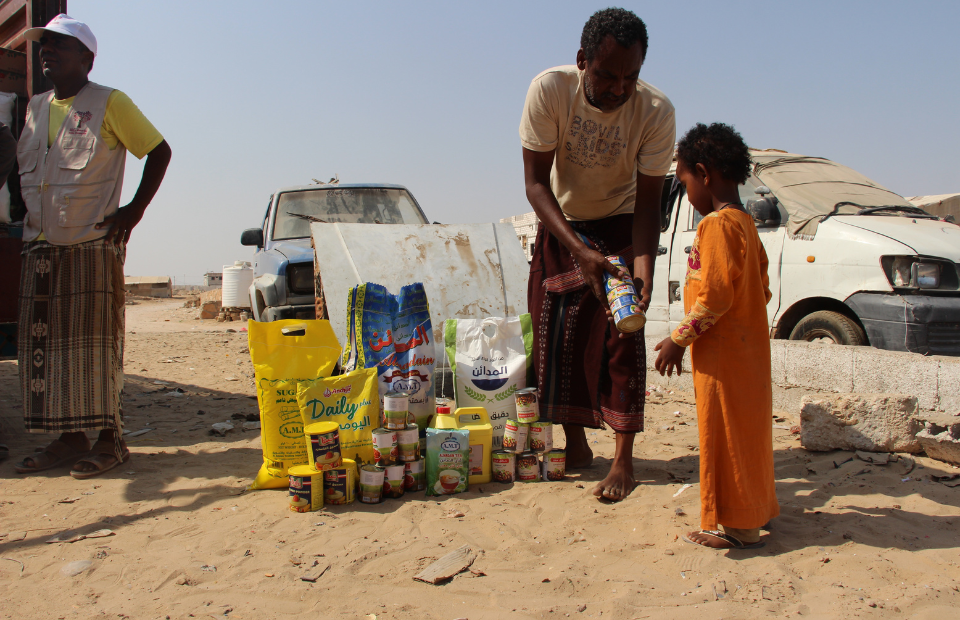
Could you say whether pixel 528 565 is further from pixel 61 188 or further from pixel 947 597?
pixel 61 188

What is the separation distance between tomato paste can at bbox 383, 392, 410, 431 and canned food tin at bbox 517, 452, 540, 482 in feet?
2.04

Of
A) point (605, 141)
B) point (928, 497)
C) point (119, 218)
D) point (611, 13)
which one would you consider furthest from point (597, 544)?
point (119, 218)

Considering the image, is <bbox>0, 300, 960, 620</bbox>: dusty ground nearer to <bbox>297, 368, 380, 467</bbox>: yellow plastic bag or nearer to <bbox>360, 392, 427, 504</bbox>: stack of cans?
<bbox>360, 392, 427, 504</bbox>: stack of cans

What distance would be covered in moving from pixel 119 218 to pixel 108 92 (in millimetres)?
692

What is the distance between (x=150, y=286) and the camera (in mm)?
29922

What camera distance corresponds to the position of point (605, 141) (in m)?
3.01

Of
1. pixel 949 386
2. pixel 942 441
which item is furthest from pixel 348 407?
pixel 949 386

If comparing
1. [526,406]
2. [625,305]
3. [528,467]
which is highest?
[625,305]

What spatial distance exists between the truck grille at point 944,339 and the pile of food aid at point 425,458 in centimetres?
271

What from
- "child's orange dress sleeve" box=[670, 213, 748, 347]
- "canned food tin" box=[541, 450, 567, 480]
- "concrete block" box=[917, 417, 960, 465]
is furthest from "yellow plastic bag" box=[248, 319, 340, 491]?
"concrete block" box=[917, 417, 960, 465]

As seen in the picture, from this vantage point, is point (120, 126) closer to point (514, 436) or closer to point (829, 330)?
point (514, 436)

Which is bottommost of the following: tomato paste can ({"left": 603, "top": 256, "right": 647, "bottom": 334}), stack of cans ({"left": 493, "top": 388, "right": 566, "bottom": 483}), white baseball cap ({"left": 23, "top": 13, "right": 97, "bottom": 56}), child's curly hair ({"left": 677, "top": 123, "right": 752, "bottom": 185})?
stack of cans ({"left": 493, "top": 388, "right": 566, "bottom": 483})

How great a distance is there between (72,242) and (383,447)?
207 cm

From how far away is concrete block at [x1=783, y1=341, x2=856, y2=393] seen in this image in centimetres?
394
